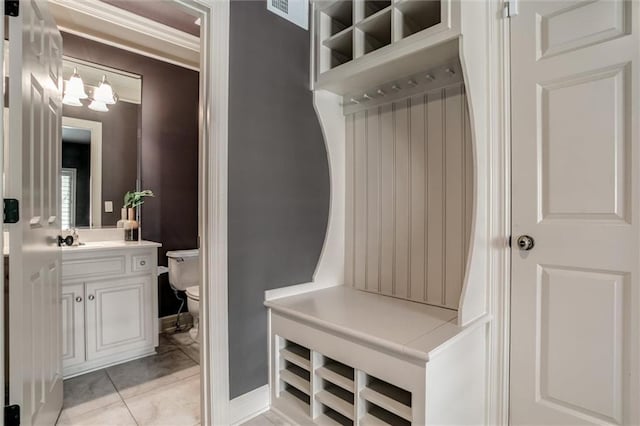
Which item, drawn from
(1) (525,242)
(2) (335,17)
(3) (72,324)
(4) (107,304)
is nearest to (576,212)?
(1) (525,242)

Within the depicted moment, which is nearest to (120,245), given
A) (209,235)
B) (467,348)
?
(209,235)

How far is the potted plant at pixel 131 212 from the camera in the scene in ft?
8.98

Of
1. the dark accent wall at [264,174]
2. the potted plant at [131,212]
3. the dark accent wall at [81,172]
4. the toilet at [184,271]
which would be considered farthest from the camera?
the toilet at [184,271]

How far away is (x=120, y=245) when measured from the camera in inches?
97.3

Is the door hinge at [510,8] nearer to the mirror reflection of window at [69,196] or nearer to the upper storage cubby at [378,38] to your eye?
the upper storage cubby at [378,38]

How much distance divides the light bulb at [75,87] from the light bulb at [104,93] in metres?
0.11

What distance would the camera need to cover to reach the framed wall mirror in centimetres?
259

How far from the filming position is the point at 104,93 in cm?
268

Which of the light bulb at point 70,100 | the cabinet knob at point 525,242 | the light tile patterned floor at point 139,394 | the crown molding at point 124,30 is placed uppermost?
the crown molding at point 124,30

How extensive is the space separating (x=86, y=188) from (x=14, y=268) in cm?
170

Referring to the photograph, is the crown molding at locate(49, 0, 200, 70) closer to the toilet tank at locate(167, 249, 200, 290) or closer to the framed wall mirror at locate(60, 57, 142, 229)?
the framed wall mirror at locate(60, 57, 142, 229)

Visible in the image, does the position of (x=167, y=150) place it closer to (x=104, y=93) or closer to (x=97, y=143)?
(x=97, y=143)

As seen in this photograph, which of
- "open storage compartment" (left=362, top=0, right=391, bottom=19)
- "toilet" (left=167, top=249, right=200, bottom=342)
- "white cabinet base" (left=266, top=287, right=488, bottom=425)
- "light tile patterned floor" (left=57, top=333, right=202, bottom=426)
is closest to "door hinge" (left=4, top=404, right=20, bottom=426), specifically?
"light tile patterned floor" (left=57, top=333, right=202, bottom=426)

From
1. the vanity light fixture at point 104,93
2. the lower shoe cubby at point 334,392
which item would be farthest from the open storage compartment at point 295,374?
the vanity light fixture at point 104,93
